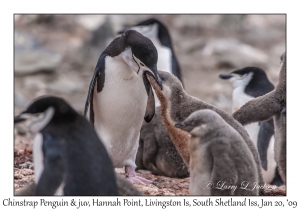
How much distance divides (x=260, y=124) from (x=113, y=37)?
7.94 metres

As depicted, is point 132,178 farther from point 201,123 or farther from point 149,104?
point 201,123

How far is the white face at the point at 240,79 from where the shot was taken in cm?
733

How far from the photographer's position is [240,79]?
7.44 metres

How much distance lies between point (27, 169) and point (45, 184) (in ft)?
6.74

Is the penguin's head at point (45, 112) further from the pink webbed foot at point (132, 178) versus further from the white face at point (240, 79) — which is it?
the white face at point (240, 79)

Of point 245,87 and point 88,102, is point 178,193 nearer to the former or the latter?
point 88,102

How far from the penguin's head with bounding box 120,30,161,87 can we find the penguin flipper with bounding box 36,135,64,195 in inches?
52.9

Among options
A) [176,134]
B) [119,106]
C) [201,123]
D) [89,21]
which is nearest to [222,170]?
[201,123]

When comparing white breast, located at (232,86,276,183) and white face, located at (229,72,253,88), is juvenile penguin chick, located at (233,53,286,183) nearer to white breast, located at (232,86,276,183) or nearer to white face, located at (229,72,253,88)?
white breast, located at (232,86,276,183)

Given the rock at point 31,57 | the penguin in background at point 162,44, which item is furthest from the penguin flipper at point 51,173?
the rock at point 31,57

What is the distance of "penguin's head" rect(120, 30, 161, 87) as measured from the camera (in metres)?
4.82

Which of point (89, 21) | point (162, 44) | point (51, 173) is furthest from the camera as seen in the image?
point (89, 21)

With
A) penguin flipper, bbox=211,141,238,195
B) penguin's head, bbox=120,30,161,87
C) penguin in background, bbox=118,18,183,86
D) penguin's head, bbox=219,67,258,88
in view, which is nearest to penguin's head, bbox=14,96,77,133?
penguin flipper, bbox=211,141,238,195
